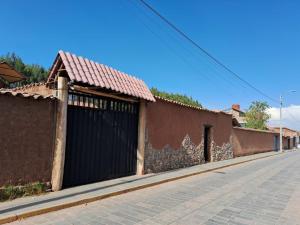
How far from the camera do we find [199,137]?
17.2m

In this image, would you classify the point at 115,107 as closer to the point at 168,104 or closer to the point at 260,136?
the point at 168,104

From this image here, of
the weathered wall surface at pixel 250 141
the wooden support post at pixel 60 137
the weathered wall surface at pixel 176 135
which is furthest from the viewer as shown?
the weathered wall surface at pixel 250 141

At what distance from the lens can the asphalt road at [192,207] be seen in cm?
605

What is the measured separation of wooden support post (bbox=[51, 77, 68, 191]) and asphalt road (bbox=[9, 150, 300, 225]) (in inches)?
58.9

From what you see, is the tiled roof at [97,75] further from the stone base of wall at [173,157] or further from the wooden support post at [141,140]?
the stone base of wall at [173,157]

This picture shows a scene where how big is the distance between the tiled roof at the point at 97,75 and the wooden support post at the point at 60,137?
490 mm

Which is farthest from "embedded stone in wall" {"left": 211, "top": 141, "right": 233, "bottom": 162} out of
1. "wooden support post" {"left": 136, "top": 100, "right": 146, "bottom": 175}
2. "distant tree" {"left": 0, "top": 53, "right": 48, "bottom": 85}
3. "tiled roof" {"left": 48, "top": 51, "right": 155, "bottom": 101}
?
"distant tree" {"left": 0, "top": 53, "right": 48, "bottom": 85}

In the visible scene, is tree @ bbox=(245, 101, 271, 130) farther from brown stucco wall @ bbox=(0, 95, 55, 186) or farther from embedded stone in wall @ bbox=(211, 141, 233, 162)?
brown stucco wall @ bbox=(0, 95, 55, 186)

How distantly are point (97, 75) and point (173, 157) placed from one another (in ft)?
21.6

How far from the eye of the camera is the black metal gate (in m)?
8.88

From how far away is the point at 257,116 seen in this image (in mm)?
55750

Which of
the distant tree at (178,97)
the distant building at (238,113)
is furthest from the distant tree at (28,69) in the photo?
the distant building at (238,113)

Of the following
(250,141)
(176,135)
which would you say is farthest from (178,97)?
(176,135)

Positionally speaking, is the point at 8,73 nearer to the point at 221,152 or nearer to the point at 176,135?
the point at 176,135
